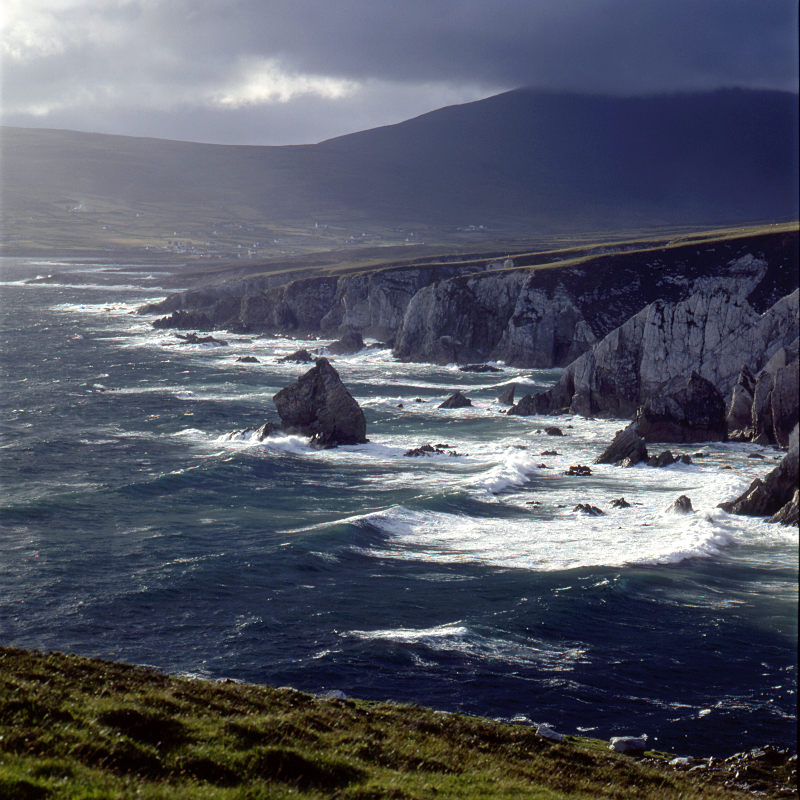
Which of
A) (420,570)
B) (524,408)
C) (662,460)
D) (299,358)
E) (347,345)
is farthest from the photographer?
(347,345)

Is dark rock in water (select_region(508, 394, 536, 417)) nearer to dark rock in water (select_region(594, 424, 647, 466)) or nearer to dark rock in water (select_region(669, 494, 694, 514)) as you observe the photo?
dark rock in water (select_region(594, 424, 647, 466))

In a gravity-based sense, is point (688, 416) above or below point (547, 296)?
below

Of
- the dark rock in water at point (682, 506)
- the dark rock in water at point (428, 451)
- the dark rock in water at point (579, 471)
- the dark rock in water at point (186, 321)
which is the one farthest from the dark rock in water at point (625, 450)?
the dark rock in water at point (186, 321)

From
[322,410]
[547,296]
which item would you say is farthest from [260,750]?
[547,296]

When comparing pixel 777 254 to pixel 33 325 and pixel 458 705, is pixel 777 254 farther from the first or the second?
pixel 33 325

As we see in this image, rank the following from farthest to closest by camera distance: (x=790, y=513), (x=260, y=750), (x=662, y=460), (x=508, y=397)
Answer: (x=508, y=397), (x=662, y=460), (x=790, y=513), (x=260, y=750)

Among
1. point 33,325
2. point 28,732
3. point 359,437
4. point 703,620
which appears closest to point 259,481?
point 359,437

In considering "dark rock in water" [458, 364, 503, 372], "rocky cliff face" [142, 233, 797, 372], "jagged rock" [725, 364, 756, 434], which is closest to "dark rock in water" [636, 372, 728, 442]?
"jagged rock" [725, 364, 756, 434]

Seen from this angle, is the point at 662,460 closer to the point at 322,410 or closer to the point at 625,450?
the point at 625,450
